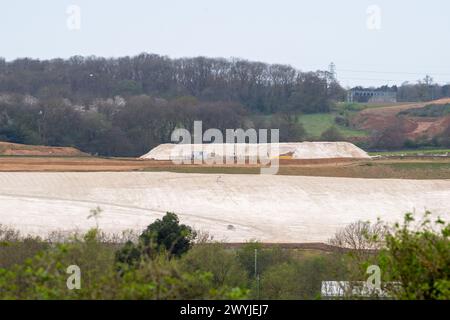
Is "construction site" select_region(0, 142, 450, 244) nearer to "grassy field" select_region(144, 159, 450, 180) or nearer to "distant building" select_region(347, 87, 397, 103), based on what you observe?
"grassy field" select_region(144, 159, 450, 180)

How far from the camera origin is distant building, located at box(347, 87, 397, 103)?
4977 inches

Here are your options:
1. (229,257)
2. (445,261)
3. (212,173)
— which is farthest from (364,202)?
(445,261)

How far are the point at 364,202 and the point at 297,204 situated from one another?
10.5 ft

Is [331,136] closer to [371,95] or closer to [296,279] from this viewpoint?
[296,279]

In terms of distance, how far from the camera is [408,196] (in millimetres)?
43125

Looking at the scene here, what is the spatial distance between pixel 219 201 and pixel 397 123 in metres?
42.3

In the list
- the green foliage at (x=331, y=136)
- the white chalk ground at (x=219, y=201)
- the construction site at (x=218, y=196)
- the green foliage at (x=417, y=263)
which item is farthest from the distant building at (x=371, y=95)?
the green foliage at (x=417, y=263)

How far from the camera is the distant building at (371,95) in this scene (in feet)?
415

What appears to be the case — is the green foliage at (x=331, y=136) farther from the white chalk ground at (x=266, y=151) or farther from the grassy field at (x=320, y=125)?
the white chalk ground at (x=266, y=151)

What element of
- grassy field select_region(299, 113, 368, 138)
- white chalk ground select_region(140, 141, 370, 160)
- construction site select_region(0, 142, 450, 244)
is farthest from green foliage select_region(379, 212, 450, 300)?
grassy field select_region(299, 113, 368, 138)

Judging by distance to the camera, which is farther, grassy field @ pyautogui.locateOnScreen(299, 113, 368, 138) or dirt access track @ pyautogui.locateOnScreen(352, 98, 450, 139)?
grassy field @ pyautogui.locateOnScreen(299, 113, 368, 138)

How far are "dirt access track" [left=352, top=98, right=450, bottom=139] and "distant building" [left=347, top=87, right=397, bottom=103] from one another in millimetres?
25448

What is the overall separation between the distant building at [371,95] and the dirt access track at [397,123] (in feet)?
83.5
